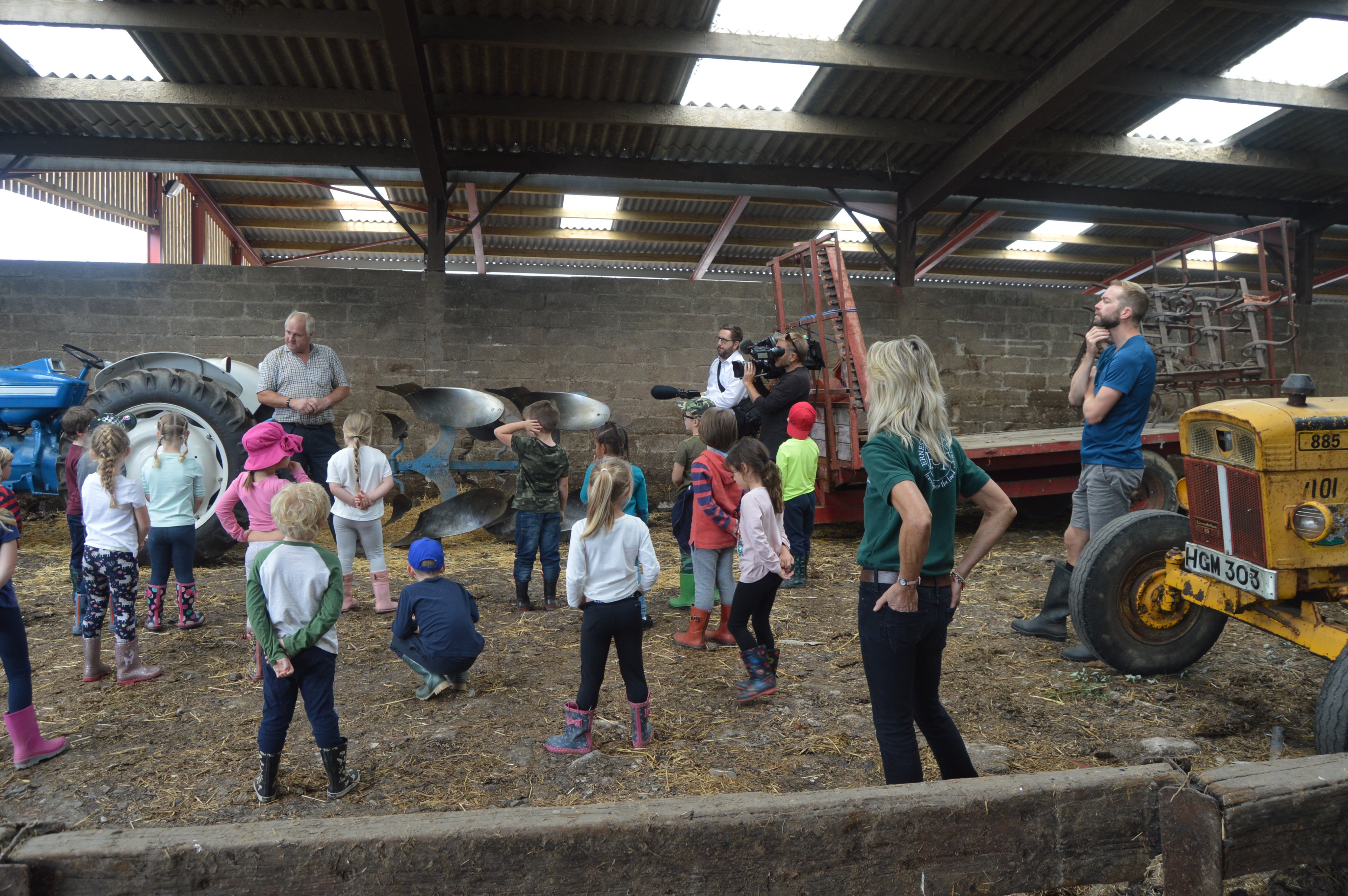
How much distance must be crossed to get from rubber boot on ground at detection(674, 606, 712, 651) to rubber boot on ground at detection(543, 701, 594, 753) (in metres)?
1.32

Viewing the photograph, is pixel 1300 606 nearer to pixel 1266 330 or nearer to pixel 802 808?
pixel 802 808

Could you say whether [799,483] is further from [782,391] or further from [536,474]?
[536,474]

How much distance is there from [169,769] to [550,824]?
83.6 inches

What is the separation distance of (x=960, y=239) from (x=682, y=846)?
40.4ft

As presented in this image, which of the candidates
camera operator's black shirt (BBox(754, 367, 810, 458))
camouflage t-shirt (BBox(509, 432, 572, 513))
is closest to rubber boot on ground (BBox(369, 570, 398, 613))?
camouflage t-shirt (BBox(509, 432, 572, 513))

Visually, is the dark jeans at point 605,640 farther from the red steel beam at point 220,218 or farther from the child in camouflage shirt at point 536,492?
the red steel beam at point 220,218

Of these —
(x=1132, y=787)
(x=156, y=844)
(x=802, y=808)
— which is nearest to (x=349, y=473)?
(x=156, y=844)

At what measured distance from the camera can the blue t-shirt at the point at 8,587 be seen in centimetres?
291

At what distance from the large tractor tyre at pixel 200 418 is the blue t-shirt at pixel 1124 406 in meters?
5.77

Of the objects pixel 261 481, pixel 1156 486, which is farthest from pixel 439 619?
pixel 1156 486

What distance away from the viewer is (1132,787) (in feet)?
6.08

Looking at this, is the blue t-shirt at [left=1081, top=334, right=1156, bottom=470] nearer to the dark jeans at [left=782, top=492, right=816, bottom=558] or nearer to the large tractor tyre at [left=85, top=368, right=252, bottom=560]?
the dark jeans at [left=782, top=492, right=816, bottom=558]

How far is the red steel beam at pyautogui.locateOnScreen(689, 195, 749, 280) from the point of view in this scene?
11180 mm

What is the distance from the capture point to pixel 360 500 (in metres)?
4.86
